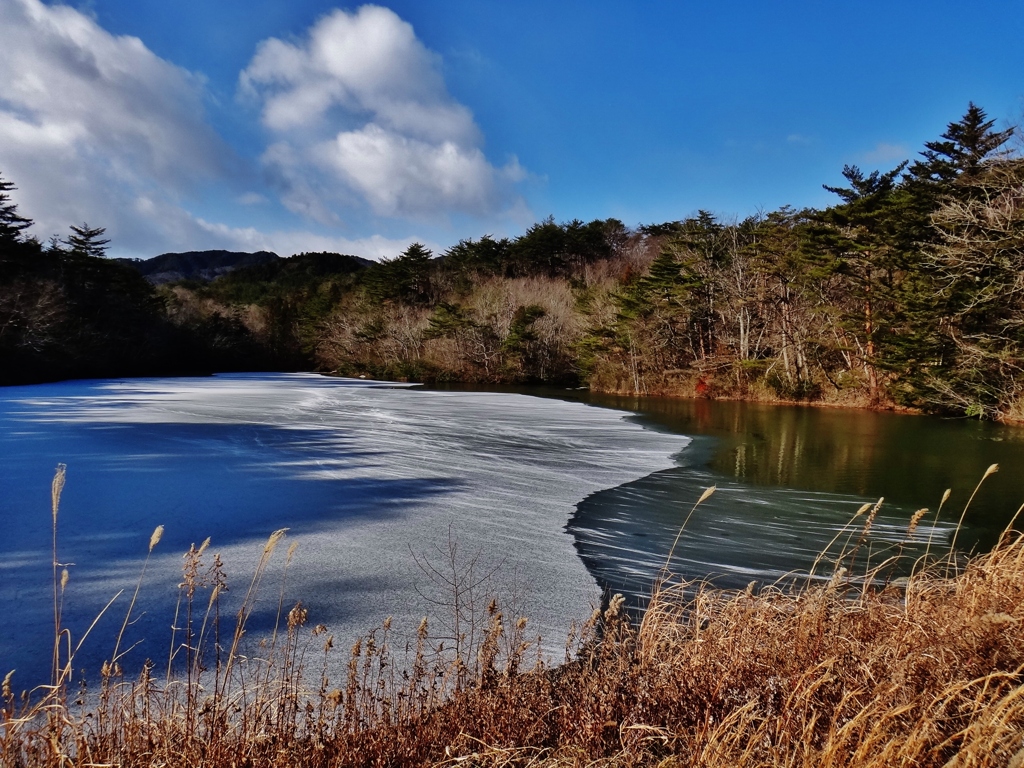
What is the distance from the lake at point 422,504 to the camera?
3721mm

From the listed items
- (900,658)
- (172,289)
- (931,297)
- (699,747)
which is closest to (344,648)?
(699,747)

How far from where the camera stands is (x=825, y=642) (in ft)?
Answer: 8.79

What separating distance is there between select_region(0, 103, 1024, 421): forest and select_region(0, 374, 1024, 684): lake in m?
4.82

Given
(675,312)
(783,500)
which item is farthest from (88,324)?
(783,500)

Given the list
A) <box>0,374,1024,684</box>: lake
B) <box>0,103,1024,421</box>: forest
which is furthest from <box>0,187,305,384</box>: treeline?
<box>0,374,1024,684</box>: lake

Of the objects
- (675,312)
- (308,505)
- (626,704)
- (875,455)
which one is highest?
(675,312)

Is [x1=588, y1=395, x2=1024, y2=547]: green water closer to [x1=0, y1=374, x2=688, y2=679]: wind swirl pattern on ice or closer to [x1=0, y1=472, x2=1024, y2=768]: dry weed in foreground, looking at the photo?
[x1=0, y1=374, x2=688, y2=679]: wind swirl pattern on ice

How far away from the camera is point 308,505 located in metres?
5.84

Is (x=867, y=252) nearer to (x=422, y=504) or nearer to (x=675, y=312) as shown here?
(x=675, y=312)

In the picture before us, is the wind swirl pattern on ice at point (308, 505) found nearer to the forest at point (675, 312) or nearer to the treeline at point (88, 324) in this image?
the forest at point (675, 312)

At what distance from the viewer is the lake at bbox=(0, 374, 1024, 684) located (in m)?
3.72

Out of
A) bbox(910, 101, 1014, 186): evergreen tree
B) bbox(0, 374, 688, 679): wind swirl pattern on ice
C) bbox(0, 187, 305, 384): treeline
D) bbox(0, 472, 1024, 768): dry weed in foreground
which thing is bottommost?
bbox(0, 374, 688, 679): wind swirl pattern on ice

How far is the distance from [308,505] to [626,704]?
4.36m

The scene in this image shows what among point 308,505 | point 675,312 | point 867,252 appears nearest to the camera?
point 308,505
